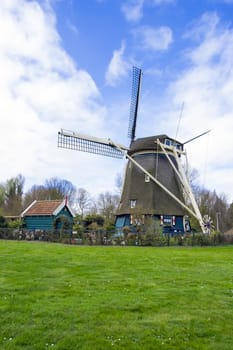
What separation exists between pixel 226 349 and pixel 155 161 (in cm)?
2491

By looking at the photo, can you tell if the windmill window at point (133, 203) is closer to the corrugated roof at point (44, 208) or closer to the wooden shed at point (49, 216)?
the wooden shed at point (49, 216)

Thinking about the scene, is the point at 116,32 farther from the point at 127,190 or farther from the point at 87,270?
the point at 127,190

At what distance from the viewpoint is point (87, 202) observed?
62.4m

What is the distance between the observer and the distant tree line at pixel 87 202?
3216cm

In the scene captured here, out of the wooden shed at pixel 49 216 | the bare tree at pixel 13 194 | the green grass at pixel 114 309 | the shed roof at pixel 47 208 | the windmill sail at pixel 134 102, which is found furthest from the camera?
the bare tree at pixel 13 194

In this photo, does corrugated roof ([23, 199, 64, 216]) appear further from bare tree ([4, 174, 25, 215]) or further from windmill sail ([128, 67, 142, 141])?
bare tree ([4, 174, 25, 215])

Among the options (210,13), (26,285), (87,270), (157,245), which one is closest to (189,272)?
(87,270)

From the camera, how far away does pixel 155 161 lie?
93.0 feet

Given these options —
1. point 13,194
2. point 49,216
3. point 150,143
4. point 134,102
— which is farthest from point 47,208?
point 13,194

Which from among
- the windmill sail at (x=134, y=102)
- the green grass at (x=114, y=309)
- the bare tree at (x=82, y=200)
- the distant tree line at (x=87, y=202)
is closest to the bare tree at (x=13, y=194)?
the distant tree line at (x=87, y=202)

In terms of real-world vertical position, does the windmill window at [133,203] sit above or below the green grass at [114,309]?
above

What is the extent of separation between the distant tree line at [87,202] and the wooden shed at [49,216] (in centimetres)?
211

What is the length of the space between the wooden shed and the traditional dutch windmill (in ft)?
15.2

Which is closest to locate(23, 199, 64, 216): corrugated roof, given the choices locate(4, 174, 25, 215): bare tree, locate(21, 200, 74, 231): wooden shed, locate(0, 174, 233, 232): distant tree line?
locate(21, 200, 74, 231): wooden shed
